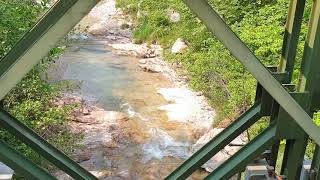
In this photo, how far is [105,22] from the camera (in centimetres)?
2442

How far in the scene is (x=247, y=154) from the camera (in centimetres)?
329

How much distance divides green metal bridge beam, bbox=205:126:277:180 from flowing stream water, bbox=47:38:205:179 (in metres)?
6.72

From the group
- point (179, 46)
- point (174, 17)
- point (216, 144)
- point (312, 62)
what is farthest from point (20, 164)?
point (174, 17)

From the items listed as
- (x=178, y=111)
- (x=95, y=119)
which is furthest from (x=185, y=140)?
(x=95, y=119)

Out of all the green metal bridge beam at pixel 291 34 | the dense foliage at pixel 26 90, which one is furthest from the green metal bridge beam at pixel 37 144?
the dense foliage at pixel 26 90

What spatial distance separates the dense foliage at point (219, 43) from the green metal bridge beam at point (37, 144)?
196 inches

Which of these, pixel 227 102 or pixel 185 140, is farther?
pixel 227 102

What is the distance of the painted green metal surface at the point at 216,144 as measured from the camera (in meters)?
3.98

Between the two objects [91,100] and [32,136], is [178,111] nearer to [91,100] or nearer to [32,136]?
[91,100]

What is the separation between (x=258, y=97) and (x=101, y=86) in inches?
457

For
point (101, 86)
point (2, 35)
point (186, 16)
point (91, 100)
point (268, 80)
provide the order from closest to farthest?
point (268, 80) → point (2, 35) → point (91, 100) → point (101, 86) → point (186, 16)

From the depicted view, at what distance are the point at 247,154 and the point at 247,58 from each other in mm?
918

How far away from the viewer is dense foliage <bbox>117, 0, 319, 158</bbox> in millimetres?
9328

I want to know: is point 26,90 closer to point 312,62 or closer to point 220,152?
point 220,152
